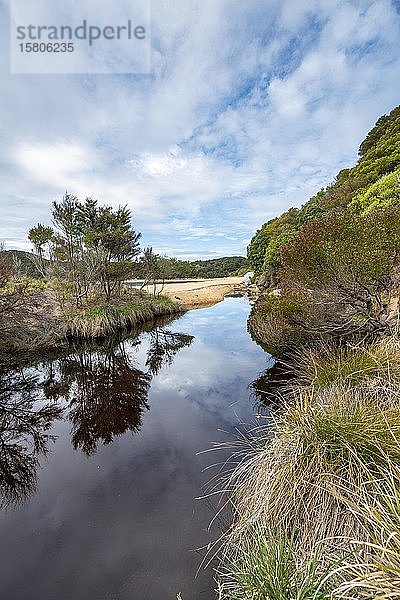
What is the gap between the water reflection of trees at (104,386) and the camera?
6129mm

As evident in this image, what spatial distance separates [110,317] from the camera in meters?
15.1

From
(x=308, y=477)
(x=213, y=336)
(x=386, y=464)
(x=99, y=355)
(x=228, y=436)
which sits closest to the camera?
(x=386, y=464)

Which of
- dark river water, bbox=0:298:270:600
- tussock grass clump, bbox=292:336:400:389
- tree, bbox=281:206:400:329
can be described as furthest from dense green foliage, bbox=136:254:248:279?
tussock grass clump, bbox=292:336:400:389

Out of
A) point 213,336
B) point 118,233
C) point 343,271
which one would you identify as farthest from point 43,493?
point 118,233

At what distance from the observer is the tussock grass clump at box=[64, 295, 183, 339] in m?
13.4

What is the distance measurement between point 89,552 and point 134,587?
682 mm

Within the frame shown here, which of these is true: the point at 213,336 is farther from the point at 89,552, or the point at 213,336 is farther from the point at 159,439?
the point at 89,552

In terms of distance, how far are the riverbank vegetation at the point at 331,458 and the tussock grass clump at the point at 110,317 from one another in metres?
9.15

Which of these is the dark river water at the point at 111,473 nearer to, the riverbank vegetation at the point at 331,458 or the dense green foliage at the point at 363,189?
the riverbank vegetation at the point at 331,458

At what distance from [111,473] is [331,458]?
3.42 m

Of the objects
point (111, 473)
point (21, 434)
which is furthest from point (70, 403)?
point (111, 473)

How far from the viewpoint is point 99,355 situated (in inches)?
446

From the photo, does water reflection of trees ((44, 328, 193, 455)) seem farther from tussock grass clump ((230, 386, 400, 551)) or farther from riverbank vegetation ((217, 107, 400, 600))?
tussock grass clump ((230, 386, 400, 551))

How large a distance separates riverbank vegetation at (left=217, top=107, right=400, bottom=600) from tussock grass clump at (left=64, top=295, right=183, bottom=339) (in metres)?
9.15
